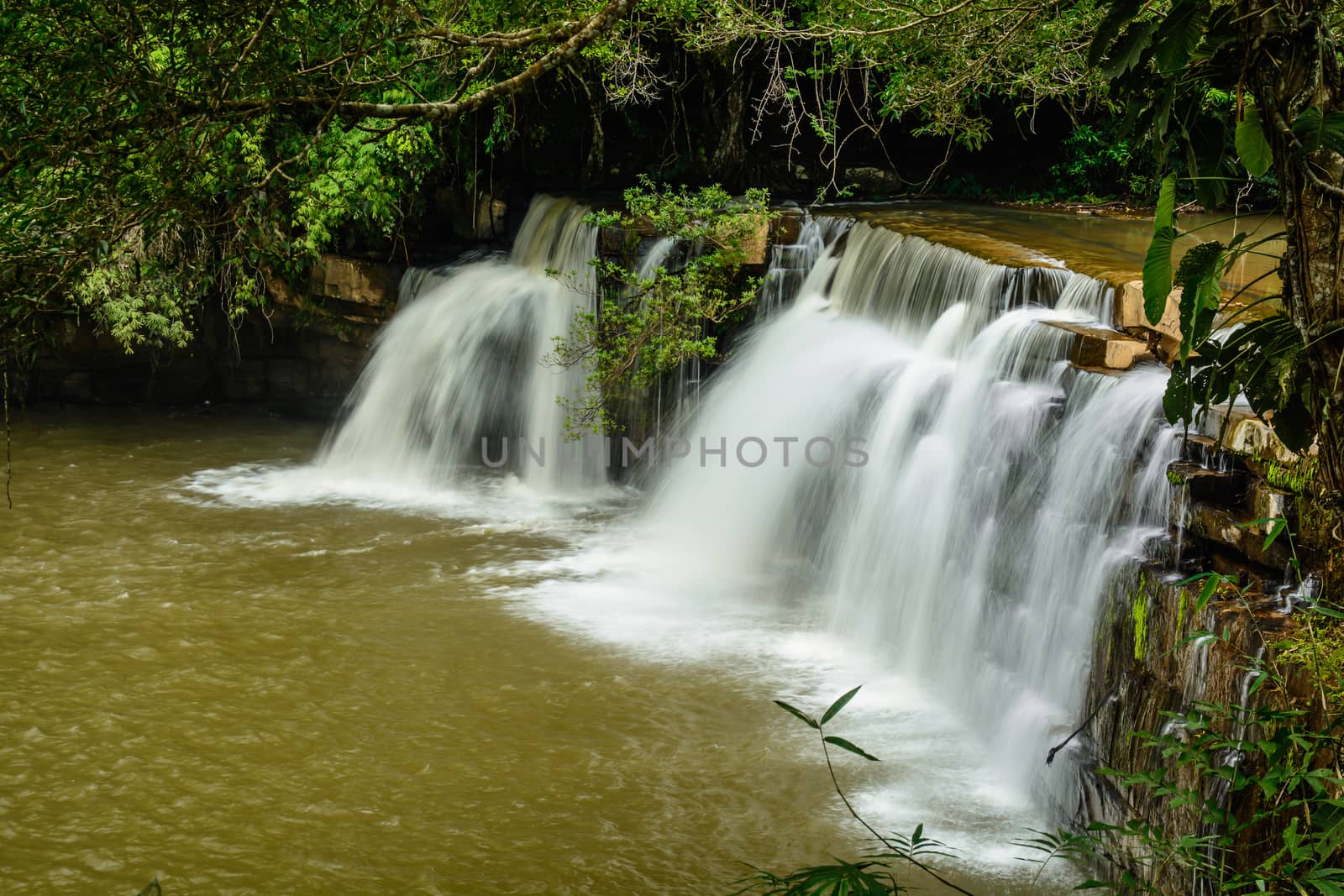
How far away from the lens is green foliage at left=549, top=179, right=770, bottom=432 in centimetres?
962

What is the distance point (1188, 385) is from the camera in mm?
3424

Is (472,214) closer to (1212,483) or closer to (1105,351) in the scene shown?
(1105,351)

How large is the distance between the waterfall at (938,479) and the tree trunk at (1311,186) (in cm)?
219

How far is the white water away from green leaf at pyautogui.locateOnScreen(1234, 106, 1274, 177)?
8.01 feet

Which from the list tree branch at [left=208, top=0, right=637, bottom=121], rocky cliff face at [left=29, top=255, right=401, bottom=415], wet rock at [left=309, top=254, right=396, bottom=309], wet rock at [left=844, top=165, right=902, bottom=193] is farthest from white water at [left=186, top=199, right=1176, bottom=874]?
wet rock at [left=844, top=165, right=902, bottom=193]

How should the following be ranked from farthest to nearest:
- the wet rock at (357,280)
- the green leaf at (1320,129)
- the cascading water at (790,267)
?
the wet rock at (357,280), the cascading water at (790,267), the green leaf at (1320,129)

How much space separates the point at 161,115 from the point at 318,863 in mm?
2903

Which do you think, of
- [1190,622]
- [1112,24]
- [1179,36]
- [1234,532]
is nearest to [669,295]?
[1234,532]

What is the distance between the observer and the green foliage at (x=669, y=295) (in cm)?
962

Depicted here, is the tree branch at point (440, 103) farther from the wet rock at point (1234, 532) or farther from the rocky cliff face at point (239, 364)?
the rocky cliff face at point (239, 364)

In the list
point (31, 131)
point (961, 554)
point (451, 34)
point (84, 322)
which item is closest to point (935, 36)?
point (961, 554)

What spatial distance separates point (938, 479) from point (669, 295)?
3202mm

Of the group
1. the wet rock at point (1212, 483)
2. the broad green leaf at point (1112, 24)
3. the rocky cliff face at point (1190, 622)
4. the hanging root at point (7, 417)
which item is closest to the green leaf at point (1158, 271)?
the broad green leaf at point (1112, 24)

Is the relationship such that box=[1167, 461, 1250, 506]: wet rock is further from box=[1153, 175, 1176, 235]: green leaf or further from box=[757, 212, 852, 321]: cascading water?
box=[757, 212, 852, 321]: cascading water
